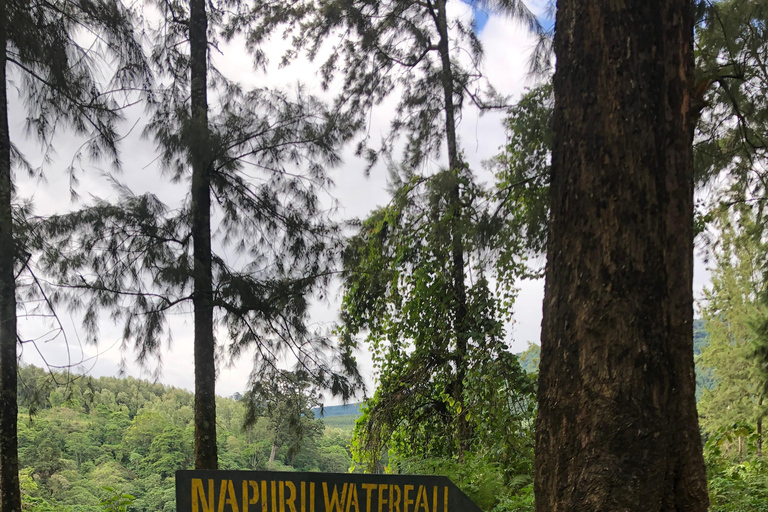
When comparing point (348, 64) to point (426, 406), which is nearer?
point (426, 406)

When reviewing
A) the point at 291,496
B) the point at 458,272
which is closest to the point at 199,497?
the point at 291,496

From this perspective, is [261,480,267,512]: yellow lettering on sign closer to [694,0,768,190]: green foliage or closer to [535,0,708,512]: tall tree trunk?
[535,0,708,512]: tall tree trunk

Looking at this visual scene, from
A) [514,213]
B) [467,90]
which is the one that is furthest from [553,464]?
[467,90]

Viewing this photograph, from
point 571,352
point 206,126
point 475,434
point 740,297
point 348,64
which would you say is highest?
point 348,64

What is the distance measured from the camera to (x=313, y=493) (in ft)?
6.23

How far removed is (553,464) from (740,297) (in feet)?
57.8

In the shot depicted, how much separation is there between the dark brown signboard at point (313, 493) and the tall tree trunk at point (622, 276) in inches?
17.9

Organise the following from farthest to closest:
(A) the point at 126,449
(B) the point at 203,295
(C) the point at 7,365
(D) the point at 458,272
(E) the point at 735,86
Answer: (A) the point at 126,449 < (D) the point at 458,272 < (B) the point at 203,295 < (C) the point at 7,365 < (E) the point at 735,86

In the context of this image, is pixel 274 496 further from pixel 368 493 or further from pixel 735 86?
pixel 735 86

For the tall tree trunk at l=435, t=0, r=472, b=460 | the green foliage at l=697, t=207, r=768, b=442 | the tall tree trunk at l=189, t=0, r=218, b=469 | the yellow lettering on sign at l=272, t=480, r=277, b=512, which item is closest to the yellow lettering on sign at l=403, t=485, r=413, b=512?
the yellow lettering on sign at l=272, t=480, r=277, b=512

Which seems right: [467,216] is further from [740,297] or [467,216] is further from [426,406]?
[740,297]

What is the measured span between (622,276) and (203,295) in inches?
178

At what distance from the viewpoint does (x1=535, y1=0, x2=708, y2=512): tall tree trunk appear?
1863 millimetres

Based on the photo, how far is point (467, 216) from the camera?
562 cm
